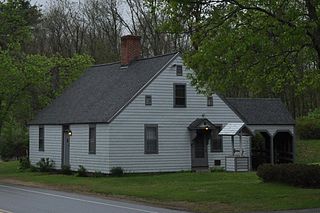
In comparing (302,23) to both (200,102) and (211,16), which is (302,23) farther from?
(200,102)

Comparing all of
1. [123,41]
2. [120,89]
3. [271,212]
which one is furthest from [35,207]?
[123,41]

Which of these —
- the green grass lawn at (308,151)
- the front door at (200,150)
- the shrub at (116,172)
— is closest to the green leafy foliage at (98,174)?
the shrub at (116,172)

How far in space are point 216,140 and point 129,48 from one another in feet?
26.2

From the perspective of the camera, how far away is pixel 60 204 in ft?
66.3

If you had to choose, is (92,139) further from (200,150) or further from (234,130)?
(234,130)

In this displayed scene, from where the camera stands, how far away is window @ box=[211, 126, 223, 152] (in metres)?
38.0

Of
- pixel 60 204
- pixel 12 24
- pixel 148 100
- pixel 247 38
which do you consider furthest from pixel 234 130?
pixel 12 24

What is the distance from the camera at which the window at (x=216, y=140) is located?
125ft

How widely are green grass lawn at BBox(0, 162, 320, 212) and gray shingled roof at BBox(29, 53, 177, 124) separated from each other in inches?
173

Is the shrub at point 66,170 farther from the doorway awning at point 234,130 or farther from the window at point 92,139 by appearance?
the doorway awning at point 234,130

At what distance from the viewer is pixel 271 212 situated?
17.9 meters

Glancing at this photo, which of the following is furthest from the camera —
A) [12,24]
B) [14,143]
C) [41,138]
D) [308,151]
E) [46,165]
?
[14,143]

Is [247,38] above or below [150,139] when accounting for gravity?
above

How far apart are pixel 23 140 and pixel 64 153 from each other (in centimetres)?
1944
